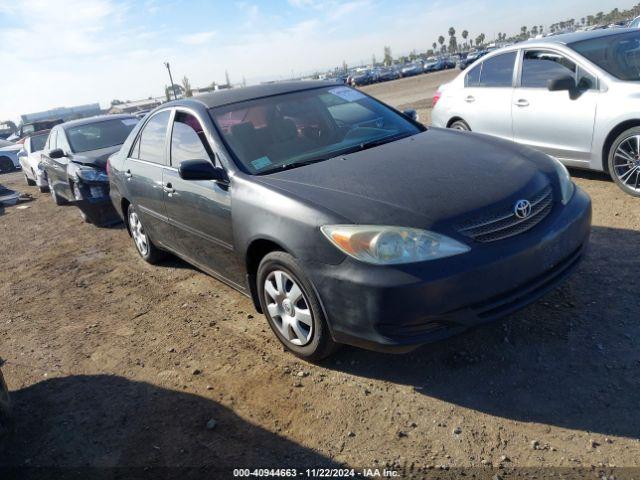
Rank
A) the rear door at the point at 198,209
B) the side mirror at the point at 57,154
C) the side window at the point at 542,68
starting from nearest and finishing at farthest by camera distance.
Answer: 1. the rear door at the point at 198,209
2. the side window at the point at 542,68
3. the side mirror at the point at 57,154

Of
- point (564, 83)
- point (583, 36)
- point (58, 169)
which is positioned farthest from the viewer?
point (58, 169)

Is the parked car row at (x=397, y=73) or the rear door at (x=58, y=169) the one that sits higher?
the parked car row at (x=397, y=73)

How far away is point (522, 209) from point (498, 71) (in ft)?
14.1

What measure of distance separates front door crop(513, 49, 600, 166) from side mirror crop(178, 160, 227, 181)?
4.03 metres

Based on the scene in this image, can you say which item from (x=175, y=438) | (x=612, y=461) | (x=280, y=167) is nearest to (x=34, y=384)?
(x=175, y=438)

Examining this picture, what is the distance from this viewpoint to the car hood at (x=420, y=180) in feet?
9.23

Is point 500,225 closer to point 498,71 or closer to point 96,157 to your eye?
point 498,71

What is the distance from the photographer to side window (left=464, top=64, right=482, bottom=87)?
6844 millimetres

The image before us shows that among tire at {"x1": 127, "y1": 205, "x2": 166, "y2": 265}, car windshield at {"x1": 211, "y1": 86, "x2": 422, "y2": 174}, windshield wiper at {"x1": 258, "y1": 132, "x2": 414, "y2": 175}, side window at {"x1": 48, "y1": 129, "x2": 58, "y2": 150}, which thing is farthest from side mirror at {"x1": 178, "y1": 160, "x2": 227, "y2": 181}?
side window at {"x1": 48, "y1": 129, "x2": 58, "y2": 150}

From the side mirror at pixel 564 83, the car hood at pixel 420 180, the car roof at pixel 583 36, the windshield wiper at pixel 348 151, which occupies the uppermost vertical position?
the car roof at pixel 583 36

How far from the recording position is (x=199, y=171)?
3.46m

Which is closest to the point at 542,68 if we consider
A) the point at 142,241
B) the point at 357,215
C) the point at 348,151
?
the point at 348,151

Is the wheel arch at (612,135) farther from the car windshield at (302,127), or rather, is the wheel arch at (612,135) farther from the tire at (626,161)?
the car windshield at (302,127)

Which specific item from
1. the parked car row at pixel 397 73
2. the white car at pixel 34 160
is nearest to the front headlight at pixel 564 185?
the white car at pixel 34 160
